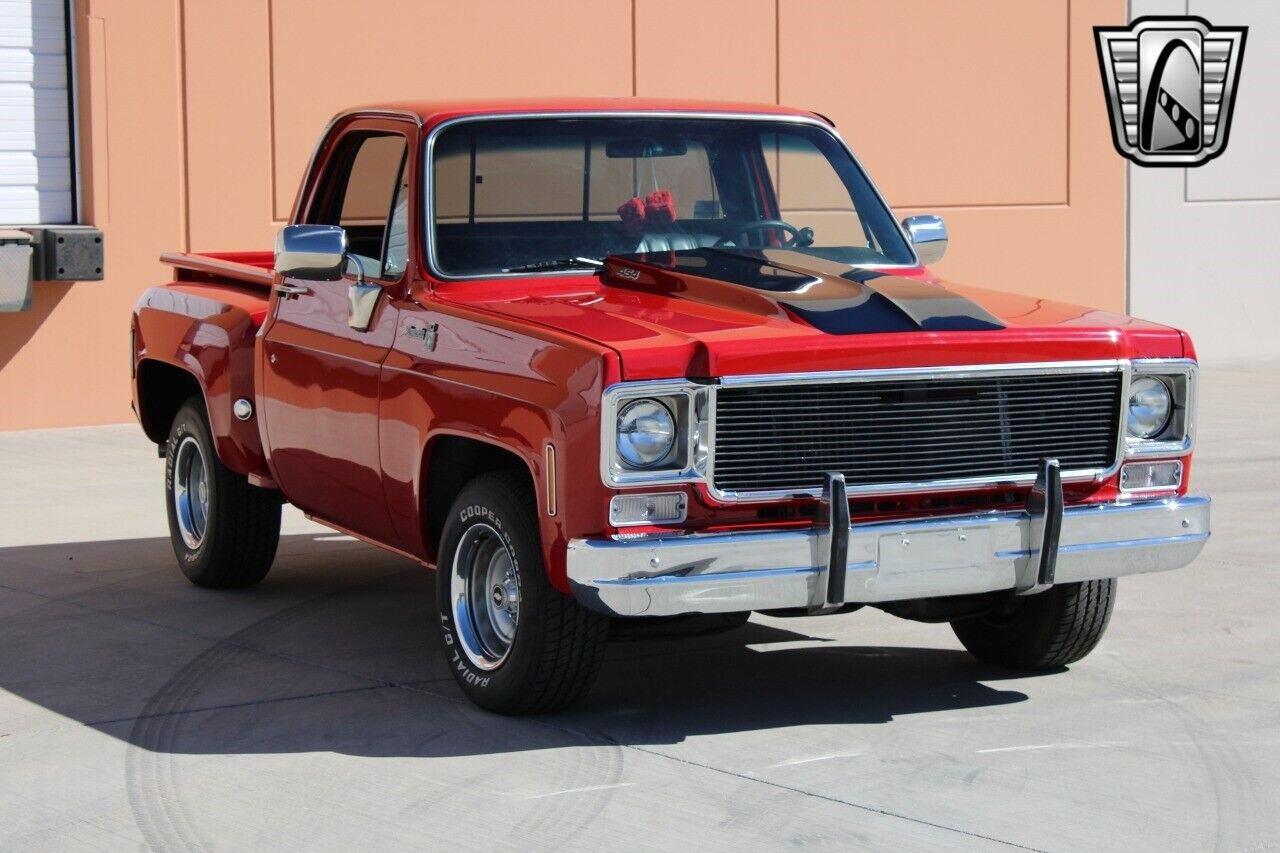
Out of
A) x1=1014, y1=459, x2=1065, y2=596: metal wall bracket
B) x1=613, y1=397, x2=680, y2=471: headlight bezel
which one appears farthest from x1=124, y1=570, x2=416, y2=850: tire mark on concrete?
x1=1014, y1=459, x2=1065, y2=596: metal wall bracket

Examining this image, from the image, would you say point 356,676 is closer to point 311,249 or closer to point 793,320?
point 311,249

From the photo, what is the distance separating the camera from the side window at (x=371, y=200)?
677 cm

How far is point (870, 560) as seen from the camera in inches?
216

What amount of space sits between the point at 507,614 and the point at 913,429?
134 centimetres

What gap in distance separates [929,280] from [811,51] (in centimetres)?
1061

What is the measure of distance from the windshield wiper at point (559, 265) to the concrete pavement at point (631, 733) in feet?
4.45

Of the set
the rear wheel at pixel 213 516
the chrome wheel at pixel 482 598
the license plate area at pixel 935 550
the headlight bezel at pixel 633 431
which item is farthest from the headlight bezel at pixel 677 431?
the rear wheel at pixel 213 516

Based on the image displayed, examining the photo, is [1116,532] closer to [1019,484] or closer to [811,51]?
[1019,484]

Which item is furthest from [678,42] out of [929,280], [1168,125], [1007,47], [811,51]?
[929,280]

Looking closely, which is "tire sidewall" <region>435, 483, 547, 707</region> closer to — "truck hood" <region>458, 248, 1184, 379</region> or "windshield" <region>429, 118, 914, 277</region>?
"truck hood" <region>458, 248, 1184, 379</region>

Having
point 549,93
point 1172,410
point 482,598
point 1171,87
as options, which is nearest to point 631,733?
point 482,598

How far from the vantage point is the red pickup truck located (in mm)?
5422

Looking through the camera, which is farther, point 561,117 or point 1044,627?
point 561,117

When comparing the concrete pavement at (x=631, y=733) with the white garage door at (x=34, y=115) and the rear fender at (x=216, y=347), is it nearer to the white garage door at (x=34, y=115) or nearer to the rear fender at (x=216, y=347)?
the rear fender at (x=216, y=347)
